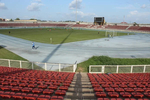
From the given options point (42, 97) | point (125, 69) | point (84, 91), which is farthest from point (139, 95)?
point (125, 69)

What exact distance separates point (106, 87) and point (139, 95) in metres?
2.41

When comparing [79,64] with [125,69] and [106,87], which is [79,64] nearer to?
[125,69]

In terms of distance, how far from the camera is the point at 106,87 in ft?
31.2

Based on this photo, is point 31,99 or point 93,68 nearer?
point 31,99

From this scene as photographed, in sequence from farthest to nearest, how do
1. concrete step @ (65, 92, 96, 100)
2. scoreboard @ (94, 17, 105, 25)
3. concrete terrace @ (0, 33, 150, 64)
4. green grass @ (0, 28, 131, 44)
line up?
scoreboard @ (94, 17, 105, 25) → green grass @ (0, 28, 131, 44) → concrete terrace @ (0, 33, 150, 64) → concrete step @ (65, 92, 96, 100)

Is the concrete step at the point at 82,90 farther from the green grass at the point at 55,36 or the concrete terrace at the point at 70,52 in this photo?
the green grass at the point at 55,36

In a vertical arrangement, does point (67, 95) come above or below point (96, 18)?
below

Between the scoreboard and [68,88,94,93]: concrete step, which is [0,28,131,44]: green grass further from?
the scoreboard

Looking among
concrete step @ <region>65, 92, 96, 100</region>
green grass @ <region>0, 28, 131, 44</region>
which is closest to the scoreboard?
green grass @ <region>0, 28, 131, 44</region>

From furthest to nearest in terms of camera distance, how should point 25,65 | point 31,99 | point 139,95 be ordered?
point 25,65
point 139,95
point 31,99

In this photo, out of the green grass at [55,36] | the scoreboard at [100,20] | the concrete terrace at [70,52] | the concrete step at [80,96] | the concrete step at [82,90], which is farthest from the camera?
the scoreboard at [100,20]

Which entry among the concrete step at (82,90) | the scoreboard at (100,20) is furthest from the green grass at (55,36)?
the scoreboard at (100,20)

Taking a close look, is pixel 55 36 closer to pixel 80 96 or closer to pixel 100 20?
pixel 80 96

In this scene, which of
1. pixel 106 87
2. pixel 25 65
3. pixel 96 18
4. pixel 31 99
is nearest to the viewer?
pixel 31 99
